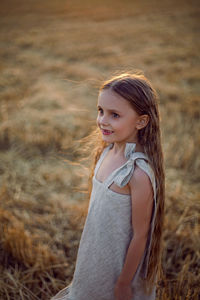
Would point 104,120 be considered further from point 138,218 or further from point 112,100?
point 138,218

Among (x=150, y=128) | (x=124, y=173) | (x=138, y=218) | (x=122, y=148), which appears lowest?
(x=138, y=218)

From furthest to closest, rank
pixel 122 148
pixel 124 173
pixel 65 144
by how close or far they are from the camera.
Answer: pixel 65 144 → pixel 122 148 → pixel 124 173

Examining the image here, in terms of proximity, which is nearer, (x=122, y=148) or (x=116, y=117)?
(x=116, y=117)

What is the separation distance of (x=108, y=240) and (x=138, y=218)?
21cm

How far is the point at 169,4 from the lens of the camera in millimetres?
17922

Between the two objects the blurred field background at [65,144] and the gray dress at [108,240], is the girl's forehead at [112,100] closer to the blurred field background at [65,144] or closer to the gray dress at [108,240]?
the gray dress at [108,240]

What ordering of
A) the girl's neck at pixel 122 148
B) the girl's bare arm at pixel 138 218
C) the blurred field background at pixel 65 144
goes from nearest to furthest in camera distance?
the girl's bare arm at pixel 138 218, the girl's neck at pixel 122 148, the blurred field background at pixel 65 144

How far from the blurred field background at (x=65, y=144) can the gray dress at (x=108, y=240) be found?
0.42 metres

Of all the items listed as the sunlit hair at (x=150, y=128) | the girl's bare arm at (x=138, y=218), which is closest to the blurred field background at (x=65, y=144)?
the sunlit hair at (x=150, y=128)

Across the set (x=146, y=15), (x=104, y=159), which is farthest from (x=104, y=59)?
(x=146, y=15)

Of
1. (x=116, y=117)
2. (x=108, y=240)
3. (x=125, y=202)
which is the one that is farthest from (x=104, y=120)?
(x=108, y=240)

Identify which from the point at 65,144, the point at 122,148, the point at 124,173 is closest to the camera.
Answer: the point at 124,173

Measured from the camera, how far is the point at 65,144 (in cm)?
384

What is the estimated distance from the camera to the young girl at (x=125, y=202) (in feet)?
3.82
